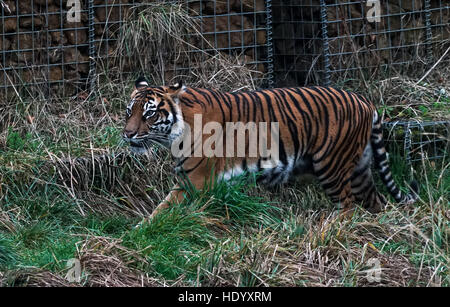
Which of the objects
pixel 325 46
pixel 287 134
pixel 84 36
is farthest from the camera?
pixel 84 36

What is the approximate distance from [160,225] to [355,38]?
12.8 ft

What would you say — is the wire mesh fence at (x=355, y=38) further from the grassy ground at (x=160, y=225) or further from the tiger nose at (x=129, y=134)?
the tiger nose at (x=129, y=134)

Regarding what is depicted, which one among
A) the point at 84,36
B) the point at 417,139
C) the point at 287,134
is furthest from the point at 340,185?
the point at 84,36

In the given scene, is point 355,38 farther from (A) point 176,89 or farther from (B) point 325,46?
(A) point 176,89

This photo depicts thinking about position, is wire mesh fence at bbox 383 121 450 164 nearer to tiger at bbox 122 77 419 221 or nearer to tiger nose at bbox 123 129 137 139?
tiger at bbox 122 77 419 221

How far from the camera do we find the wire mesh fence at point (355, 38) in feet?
24.8

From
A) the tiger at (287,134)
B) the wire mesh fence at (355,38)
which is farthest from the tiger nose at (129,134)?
the wire mesh fence at (355,38)

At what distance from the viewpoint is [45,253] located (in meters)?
4.55

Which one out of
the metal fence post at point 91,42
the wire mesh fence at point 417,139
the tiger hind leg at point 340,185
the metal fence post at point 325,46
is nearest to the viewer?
the tiger hind leg at point 340,185

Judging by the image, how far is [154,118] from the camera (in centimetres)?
573

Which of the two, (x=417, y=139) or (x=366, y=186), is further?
(x=417, y=139)

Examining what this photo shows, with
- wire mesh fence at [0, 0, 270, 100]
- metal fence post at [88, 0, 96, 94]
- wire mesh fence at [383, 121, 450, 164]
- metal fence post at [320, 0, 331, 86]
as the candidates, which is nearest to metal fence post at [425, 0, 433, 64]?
metal fence post at [320, 0, 331, 86]

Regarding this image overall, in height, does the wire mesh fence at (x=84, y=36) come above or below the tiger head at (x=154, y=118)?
above

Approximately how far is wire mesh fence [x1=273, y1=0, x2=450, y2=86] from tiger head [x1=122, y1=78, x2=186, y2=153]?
2200mm
